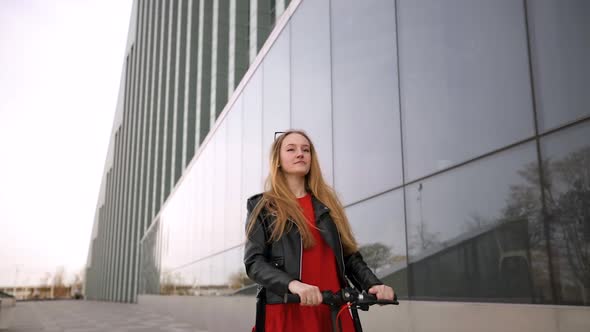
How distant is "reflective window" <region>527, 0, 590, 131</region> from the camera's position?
360 centimetres

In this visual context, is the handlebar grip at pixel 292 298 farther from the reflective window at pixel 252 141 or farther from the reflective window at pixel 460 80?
the reflective window at pixel 252 141

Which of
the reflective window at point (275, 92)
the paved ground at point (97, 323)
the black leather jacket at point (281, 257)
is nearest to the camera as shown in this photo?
the black leather jacket at point (281, 257)

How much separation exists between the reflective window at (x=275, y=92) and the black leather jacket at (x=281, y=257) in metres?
7.50

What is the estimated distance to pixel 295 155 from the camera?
2.62m

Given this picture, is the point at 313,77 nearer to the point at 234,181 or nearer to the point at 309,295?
the point at 234,181

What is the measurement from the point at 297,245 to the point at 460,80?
3.18 meters

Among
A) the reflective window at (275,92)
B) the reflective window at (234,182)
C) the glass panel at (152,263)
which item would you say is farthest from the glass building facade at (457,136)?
the glass panel at (152,263)

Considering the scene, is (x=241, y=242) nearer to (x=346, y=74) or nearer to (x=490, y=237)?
(x=346, y=74)

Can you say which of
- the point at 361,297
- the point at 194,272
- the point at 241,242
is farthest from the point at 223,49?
the point at 361,297

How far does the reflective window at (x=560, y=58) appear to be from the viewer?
3.60 m

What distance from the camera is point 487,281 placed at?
4.35m

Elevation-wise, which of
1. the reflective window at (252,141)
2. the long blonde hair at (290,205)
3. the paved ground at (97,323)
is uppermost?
the reflective window at (252,141)

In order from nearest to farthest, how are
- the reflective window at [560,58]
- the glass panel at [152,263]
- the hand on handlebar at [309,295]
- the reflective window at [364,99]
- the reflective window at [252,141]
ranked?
the hand on handlebar at [309,295]
the reflective window at [560,58]
the reflective window at [364,99]
the reflective window at [252,141]
the glass panel at [152,263]

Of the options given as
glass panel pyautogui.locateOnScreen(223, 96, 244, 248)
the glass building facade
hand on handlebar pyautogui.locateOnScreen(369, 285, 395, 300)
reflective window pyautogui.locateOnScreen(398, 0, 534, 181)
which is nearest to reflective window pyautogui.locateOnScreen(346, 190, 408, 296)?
the glass building facade
